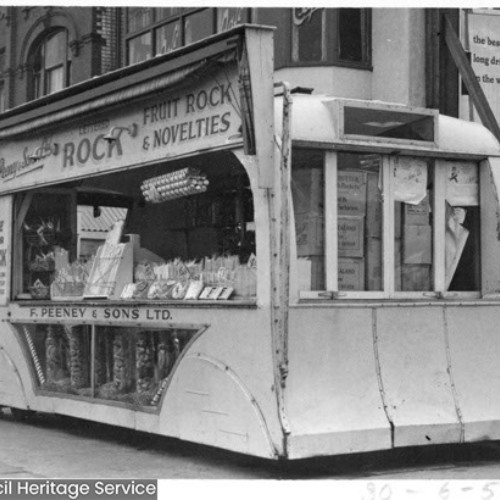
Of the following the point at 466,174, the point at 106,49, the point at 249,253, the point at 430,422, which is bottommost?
the point at 430,422

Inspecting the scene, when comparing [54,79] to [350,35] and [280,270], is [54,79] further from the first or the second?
[280,270]

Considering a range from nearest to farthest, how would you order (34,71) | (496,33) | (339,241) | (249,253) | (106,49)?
1. (339,241)
2. (249,253)
3. (496,33)
4. (106,49)
5. (34,71)

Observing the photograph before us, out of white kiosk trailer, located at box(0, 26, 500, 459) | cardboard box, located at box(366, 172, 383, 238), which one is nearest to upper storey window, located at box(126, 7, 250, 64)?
white kiosk trailer, located at box(0, 26, 500, 459)

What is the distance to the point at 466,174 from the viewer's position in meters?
8.52

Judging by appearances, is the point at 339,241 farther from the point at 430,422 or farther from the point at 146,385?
the point at 146,385

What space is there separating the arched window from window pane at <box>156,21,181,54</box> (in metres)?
4.70

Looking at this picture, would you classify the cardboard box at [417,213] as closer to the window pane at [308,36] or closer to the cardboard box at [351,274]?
the cardboard box at [351,274]

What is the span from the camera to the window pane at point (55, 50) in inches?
844

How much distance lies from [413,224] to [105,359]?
3225mm

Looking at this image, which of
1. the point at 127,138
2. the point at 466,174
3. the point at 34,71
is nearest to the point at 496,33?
the point at 466,174

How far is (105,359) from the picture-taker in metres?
9.45

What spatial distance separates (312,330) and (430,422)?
1.22 metres

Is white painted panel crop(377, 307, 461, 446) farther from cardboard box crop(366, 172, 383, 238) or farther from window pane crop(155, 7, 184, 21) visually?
window pane crop(155, 7, 184, 21)

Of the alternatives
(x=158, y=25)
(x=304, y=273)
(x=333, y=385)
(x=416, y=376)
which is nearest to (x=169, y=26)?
(x=158, y=25)
